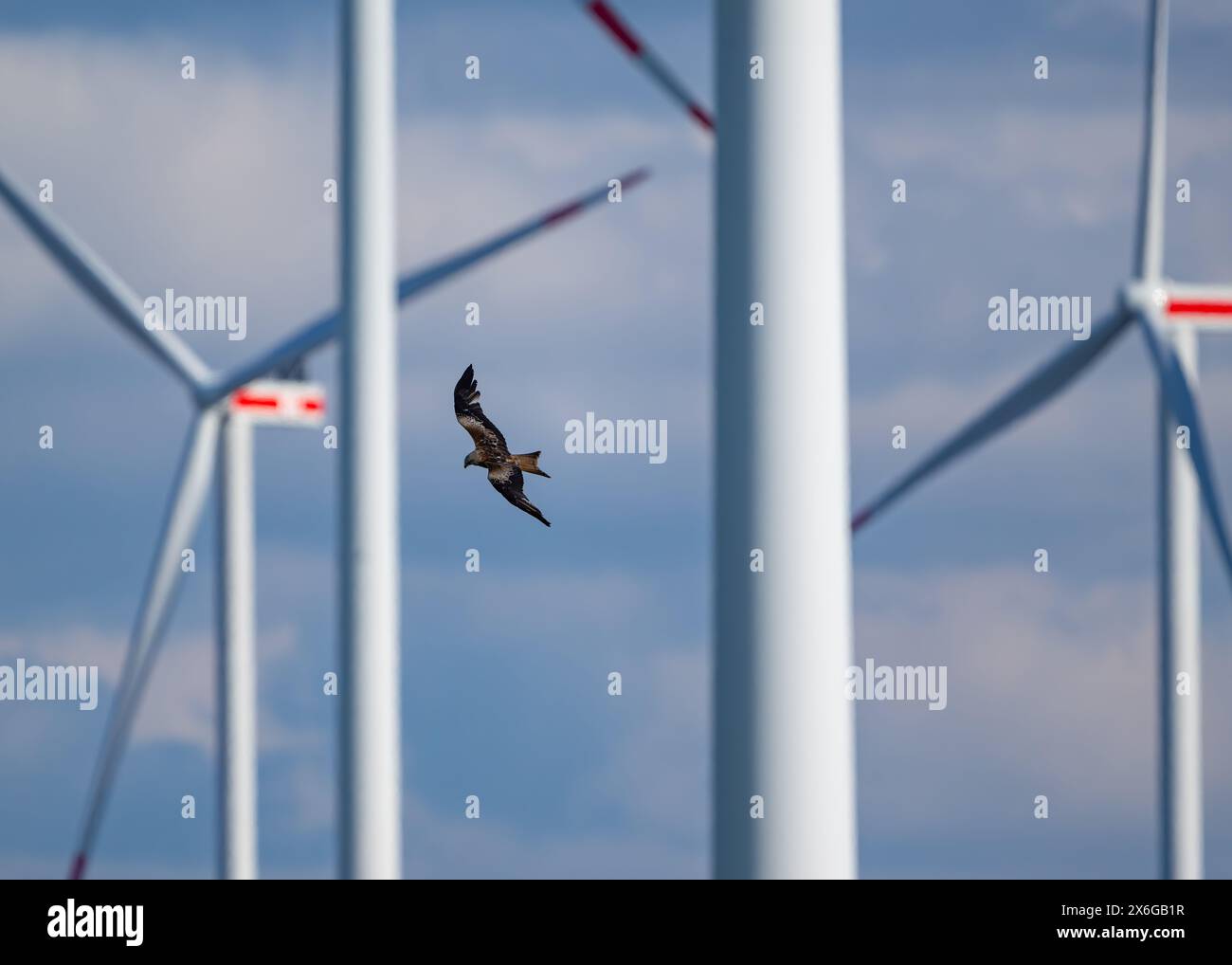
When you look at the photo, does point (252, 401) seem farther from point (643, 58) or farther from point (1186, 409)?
point (643, 58)

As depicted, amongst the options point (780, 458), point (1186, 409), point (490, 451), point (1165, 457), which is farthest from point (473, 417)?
point (1165, 457)

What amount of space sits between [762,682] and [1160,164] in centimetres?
3674

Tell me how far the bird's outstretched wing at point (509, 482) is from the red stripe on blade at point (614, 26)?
3.86 metres

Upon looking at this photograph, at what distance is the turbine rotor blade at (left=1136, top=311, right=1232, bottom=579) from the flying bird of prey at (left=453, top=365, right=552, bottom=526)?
19.3 m

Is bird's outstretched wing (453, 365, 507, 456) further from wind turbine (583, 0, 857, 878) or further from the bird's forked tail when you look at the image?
wind turbine (583, 0, 857, 878)

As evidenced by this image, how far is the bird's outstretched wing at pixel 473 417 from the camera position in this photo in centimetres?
1574

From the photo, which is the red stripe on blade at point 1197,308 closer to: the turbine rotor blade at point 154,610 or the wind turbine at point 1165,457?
the wind turbine at point 1165,457

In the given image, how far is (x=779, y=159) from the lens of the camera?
30.0 feet

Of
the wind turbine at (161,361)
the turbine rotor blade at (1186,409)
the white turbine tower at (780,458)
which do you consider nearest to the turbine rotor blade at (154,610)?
the wind turbine at (161,361)

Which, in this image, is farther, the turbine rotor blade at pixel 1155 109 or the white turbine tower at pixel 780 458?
the turbine rotor blade at pixel 1155 109

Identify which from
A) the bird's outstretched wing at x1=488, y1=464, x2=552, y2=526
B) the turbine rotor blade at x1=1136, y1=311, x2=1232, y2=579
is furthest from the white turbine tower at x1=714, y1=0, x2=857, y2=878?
the turbine rotor blade at x1=1136, y1=311, x2=1232, y2=579
